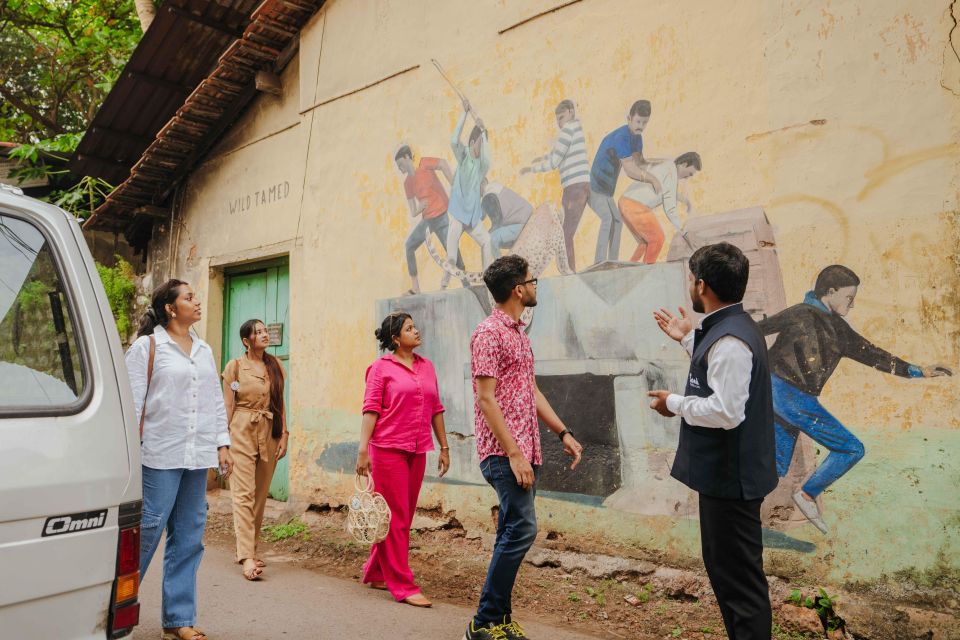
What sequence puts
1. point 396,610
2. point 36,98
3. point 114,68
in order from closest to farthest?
1. point 396,610
2. point 114,68
3. point 36,98

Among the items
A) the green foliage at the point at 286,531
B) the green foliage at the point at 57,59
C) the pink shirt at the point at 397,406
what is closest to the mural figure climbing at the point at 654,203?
the pink shirt at the point at 397,406

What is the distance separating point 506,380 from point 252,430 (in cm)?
247

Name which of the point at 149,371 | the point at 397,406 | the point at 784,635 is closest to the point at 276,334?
the point at 397,406

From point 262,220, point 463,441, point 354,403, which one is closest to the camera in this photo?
point 463,441

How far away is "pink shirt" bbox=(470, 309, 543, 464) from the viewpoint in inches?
141

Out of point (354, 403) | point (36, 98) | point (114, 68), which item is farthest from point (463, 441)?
point (36, 98)

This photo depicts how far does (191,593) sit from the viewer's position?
374 centimetres

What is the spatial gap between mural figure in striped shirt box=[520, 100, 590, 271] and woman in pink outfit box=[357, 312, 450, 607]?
50.6 inches

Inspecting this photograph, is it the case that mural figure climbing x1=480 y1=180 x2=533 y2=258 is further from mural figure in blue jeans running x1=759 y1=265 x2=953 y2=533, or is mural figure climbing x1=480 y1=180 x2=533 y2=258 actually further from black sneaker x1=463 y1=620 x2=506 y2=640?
black sneaker x1=463 y1=620 x2=506 y2=640

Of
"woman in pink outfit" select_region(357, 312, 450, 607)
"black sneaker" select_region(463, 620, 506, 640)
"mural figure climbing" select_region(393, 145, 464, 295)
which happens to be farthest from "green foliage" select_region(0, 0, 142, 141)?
"black sneaker" select_region(463, 620, 506, 640)

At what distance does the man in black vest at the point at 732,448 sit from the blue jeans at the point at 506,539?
2.65ft

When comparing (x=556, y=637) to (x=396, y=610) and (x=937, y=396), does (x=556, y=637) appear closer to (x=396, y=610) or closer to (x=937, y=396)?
(x=396, y=610)

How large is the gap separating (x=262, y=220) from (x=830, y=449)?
5.93 m

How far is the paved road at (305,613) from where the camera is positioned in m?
4.05
